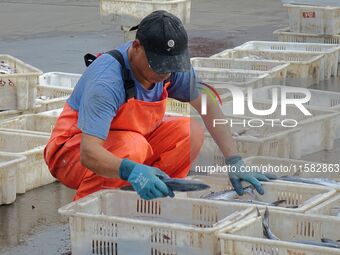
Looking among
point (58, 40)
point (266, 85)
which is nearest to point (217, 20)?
point (58, 40)

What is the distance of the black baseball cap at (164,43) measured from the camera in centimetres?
475

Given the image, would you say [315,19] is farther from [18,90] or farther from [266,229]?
[266,229]

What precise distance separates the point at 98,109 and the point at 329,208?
1300 mm

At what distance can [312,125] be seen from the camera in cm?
709

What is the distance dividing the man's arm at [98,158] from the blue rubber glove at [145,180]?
6cm

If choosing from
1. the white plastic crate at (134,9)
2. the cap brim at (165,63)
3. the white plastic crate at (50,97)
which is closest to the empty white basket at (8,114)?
the white plastic crate at (50,97)

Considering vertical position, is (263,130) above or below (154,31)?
below

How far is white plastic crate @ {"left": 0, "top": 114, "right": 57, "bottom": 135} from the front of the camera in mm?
7270

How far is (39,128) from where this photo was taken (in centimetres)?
743

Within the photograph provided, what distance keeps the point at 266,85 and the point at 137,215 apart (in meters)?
3.50

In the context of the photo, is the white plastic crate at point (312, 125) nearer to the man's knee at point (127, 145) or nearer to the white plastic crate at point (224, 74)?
the white plastic crate at point (224, 74)

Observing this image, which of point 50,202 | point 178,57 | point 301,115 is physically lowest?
point 50,202

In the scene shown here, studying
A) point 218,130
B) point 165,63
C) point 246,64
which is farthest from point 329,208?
point 246,64

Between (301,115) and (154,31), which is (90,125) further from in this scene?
(301,115)
